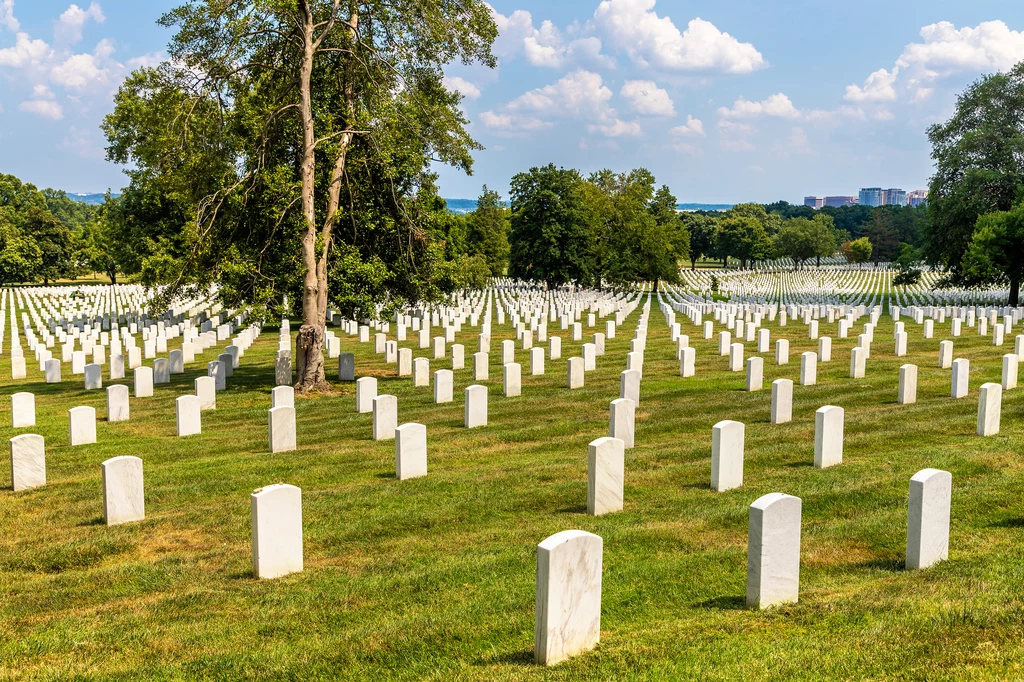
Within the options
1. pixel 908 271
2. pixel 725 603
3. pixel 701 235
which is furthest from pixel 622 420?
pixel 701 235

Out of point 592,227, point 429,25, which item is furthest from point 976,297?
point 429,25

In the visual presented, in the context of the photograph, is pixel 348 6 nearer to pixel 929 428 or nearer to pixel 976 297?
pixel 929 428

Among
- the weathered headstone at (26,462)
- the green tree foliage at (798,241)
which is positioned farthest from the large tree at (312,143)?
the green tree foliage at (798,241)

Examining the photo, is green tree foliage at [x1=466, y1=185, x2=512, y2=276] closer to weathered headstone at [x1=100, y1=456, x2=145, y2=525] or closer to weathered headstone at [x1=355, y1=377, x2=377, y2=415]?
weathered headstone at [x1=355, y1=377, x2=377, y2=415]

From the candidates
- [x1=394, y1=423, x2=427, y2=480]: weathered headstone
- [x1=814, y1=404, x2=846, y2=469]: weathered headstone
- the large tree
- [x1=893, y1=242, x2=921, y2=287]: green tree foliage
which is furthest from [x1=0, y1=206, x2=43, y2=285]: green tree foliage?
[x1=814, y1=404, x2=846, y2=469]: weathered headstone

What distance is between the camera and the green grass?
17.3 feet

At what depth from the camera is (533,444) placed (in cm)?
1269

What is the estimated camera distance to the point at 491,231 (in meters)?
83.4

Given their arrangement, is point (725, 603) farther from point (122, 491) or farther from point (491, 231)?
point (491, 231)

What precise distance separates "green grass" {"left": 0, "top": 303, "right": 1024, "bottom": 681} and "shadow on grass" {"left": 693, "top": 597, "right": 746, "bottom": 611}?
0.02m

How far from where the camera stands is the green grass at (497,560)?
5.28 m

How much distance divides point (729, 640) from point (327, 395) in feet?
44.3

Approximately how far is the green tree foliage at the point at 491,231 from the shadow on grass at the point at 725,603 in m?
75.2

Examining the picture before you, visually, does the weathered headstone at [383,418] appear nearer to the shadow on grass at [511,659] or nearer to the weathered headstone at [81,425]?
the weathered headstone at [81,425]
